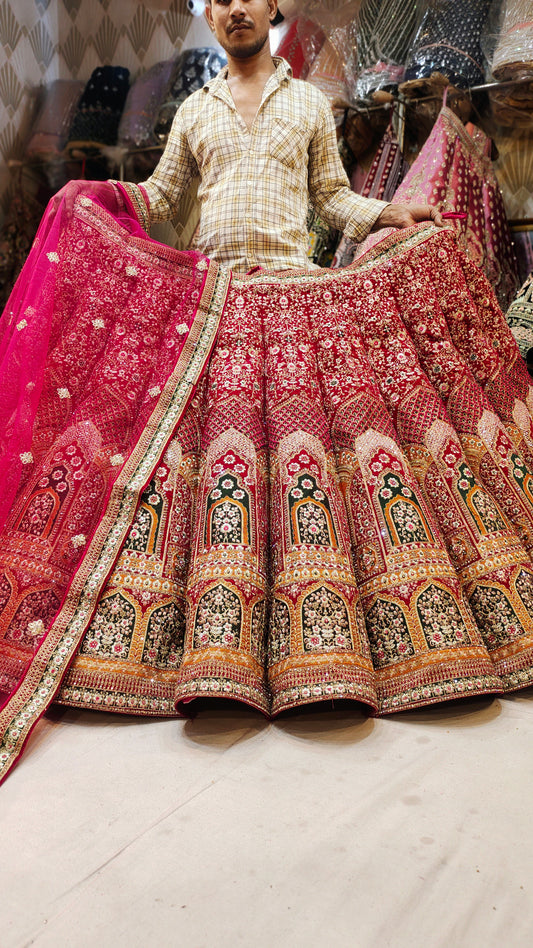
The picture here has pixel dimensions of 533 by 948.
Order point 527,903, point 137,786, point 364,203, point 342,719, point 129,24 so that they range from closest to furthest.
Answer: point 527,903
point 137,786
point 342,719
point 364,203
point 129,24

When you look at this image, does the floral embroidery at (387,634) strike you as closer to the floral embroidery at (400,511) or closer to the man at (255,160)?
the floral embroidery at (400,511)

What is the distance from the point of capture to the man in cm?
181

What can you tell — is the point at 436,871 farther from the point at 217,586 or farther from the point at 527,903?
the point at 217,586

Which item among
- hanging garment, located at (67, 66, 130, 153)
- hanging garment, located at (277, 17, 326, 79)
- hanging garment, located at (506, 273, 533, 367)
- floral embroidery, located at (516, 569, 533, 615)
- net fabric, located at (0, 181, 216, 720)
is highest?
hanging garment, located at (277, 17, 326, 79)

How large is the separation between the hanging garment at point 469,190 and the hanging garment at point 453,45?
143mm

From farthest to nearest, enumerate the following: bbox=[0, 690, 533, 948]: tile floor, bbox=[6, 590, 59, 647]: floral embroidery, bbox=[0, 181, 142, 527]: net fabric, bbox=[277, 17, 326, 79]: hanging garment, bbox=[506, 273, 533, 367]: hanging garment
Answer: bbox=[277, 17, 326, 79]: hanging garment → bbox=[506, 273, 533, 367]: hanging garment → bbox=[0, 181, 142, 527]: net fabric → bbox=[6, 590, 59, 647]: floral embroidery → bbox=[0, 690, 533, 948]: tile floor

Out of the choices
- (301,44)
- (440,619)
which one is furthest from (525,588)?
(301,44)

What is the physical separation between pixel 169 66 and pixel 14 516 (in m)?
2.18

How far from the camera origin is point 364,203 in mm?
1828

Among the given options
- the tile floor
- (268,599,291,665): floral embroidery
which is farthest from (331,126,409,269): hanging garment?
the tile floor

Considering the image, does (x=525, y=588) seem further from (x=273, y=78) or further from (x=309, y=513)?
(x=273, y=78)

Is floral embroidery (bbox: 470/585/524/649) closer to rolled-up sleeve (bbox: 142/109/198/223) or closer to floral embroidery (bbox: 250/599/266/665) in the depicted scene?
floral embroidery (bbox: 250/599/266/665)

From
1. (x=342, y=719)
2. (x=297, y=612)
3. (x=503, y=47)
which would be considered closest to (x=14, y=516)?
(x=297, y=612)

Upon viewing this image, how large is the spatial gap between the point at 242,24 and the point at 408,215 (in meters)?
0.66
